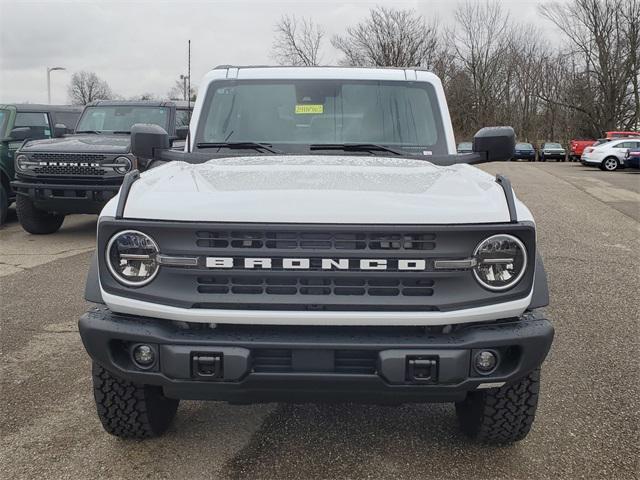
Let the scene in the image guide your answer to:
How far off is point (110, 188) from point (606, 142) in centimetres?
2583

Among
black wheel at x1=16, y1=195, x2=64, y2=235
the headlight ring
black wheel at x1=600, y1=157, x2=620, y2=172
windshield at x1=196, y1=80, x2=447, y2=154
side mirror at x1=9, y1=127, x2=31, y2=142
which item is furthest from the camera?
Answer: black wheel at x1=600, y1=157, x2=620, y2=172

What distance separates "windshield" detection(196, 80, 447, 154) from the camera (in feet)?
12.4

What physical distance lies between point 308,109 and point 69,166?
5.47m

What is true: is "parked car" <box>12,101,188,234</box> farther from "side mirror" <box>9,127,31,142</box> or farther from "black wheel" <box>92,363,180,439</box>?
"black wheel" <box>92,363,180,439</box>

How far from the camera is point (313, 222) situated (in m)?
2.38

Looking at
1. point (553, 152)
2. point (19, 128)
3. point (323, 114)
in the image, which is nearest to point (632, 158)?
point (553, 152)

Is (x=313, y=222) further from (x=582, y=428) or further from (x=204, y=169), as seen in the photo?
(x=582, y=428)

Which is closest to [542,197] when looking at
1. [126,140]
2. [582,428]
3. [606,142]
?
[126,140]

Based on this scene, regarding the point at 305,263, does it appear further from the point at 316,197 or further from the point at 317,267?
the point at 316,197

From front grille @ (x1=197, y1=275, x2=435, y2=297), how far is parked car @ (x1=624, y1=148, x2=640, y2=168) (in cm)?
2700

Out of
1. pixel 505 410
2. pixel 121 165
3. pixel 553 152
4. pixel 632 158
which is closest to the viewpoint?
pixel 505 410

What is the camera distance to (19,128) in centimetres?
1006

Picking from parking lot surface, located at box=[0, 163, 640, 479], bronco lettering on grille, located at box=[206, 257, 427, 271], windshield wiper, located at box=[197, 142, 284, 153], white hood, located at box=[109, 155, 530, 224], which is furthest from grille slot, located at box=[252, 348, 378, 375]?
windshield wiper, located at box=[197, 142, 284, 153]

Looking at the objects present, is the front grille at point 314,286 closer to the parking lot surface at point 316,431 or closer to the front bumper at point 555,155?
the parking lot surface at point 316,431
